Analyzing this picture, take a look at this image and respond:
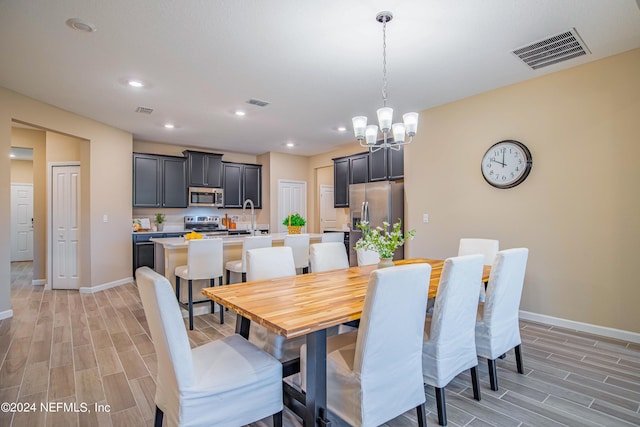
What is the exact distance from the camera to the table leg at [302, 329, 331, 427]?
151 cm

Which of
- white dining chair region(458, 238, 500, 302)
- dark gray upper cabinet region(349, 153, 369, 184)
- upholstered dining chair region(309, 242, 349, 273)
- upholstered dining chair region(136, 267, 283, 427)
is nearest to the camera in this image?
upholstered dining chair region(136, 267, 283, 427)

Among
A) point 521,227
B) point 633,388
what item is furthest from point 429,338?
point 521,227

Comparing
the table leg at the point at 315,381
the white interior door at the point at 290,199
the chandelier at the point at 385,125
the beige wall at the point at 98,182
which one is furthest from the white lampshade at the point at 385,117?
the white interior door at the point at 290,199

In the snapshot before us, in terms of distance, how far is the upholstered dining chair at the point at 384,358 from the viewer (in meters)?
1.44

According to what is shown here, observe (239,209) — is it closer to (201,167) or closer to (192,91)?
(201,167)

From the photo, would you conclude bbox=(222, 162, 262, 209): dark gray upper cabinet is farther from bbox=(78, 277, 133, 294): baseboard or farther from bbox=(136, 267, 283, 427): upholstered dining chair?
bbox=(136, 267, 283, 427): upholstered dining chair

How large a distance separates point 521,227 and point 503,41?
6.53 feet

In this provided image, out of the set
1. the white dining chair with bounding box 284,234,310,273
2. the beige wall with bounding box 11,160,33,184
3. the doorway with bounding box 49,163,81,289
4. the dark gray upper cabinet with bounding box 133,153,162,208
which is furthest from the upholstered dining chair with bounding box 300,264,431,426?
the beige wall with bounding box 11,160,33,184

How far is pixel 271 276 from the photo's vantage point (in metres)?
2.56

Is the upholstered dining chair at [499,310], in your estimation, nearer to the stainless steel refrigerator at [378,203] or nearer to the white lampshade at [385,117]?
the white lampshade at [385,117]

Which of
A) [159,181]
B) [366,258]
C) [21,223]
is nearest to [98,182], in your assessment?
[159,181]

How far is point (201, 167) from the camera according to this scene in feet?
22.1

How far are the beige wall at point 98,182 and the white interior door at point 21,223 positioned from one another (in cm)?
489

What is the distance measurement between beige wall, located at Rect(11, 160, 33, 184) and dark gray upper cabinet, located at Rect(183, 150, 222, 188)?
494 centimetres
